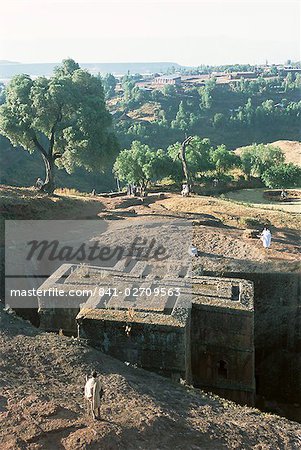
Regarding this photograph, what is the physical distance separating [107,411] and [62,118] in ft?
55.4

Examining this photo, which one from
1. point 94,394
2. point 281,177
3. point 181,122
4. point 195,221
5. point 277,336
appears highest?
point 181,122

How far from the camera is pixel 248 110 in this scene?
252 ft

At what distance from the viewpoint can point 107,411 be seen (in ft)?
22.4

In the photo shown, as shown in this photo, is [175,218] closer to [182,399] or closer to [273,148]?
[182,399]

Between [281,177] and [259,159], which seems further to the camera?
[259,159]

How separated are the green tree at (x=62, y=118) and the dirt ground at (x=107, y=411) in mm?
13073

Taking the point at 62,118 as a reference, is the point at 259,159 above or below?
below

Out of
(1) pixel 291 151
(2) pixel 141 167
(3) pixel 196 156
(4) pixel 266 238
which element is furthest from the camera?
(1) pixel 291 151

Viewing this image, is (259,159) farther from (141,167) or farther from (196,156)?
(141,167)

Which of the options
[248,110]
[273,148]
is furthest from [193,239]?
[248,110]

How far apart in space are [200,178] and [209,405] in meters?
30.3

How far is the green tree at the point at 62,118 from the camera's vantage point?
2036 centimetres

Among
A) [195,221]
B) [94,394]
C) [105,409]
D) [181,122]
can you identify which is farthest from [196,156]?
[181,122]

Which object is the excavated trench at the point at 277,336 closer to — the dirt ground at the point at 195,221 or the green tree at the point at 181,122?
the dirt ground at the point at 195,221
